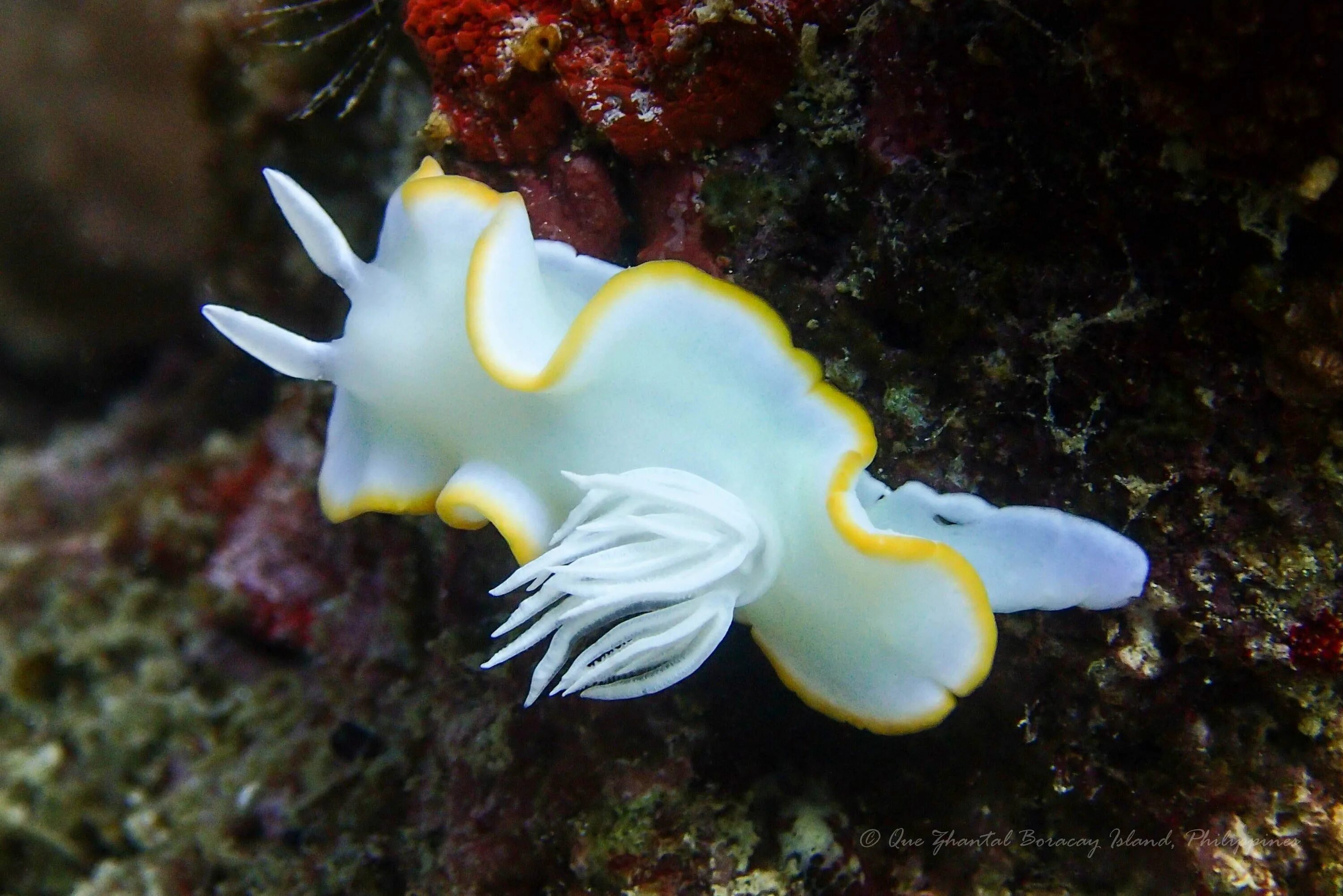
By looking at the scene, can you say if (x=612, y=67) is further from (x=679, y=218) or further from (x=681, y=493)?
A: (x=681, y=493)

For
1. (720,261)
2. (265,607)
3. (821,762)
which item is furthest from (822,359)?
(265,607)

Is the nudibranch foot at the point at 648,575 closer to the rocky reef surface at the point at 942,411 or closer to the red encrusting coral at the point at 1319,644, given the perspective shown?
the rocky reef surface at the point at 942,411

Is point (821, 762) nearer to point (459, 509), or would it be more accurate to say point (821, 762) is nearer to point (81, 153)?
point (459, 509)

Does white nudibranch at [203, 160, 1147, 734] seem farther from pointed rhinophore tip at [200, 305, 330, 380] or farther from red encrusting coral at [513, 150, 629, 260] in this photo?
red encrusting coral at [513, 150, 629, 260]

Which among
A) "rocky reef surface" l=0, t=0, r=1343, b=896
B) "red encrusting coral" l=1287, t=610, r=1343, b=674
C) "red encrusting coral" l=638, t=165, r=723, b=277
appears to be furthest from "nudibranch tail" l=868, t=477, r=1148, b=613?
"red encrusting coral" l=638, t=165, r=723, b=277

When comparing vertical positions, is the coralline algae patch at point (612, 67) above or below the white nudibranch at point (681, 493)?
above

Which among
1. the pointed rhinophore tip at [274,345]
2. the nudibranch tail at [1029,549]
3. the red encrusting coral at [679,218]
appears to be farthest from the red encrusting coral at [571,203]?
the nudibranch tail at [1029,549]

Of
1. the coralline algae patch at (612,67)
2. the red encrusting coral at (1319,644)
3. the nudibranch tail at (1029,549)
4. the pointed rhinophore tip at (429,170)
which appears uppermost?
the coralline algae patch at (612,67)

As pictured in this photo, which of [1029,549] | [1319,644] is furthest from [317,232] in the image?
[1319,644]
